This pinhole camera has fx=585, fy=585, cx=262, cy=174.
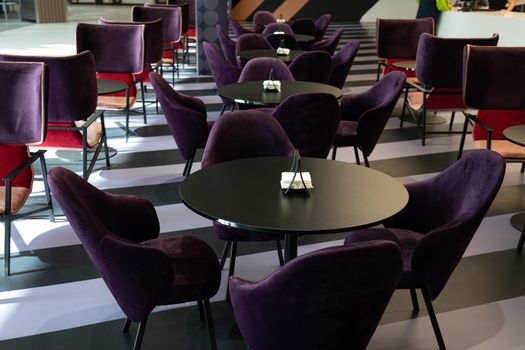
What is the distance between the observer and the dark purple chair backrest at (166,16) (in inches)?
300

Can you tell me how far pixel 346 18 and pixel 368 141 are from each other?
546 inches

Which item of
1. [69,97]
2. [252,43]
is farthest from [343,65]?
[69,97]

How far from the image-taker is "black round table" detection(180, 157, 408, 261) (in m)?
2.03

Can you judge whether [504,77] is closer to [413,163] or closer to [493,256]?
[413,163]

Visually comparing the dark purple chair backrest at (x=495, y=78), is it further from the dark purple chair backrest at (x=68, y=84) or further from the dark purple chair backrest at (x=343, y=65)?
the dark purple chair backrest at (x=68, y=84)

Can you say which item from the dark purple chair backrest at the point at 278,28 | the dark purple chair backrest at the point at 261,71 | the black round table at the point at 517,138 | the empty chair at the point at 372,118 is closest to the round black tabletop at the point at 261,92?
the dark purple chair backrest at the point at 261,71

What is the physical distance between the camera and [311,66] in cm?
530

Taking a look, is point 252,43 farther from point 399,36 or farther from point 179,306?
point 179,306

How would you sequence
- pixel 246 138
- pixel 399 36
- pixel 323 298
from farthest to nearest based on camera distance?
pixel 399 36 → pixel 246 138 → pixel 323 298

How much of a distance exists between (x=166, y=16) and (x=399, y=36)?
3.04 meters

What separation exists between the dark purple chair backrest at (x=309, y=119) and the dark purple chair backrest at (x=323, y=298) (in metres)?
1.89

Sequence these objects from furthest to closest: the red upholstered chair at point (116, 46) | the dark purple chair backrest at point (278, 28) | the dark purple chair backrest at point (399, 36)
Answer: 1. the dark purple chair backrest at point (278, 28)
2. the dark purple chair backrest at point (399, 36)
3. the red upholstered chair at point (116, 46)

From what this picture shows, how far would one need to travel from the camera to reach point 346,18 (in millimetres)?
17234

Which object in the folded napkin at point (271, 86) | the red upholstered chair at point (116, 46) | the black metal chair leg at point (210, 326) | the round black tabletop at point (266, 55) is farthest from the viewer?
the round black tabletop at point (266, 55)
